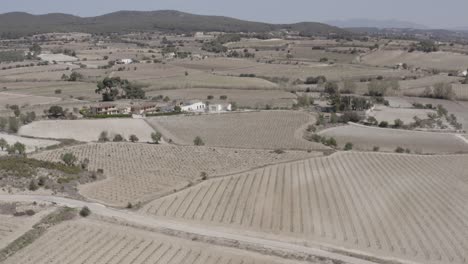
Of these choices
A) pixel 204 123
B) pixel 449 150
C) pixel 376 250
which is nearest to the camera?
pixel 376 250

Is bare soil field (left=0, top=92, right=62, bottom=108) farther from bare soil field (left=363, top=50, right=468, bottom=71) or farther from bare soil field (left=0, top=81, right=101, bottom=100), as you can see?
bare soil field (left=363, top=50, right=468, bottom=71)

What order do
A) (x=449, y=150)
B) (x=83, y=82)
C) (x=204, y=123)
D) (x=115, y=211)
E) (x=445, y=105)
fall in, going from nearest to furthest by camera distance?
1. (x=115, y=211)
2. (x=449, y=150)
3. (x=204, y=123)
4. (x=445, y=105)
5. (x=83, y=82)

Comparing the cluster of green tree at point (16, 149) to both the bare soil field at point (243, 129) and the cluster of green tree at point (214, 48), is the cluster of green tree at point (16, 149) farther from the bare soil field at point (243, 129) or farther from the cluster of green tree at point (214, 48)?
the cluster of green tree at point (214, 48)

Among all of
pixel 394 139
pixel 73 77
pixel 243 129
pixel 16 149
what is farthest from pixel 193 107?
pixel 73 77

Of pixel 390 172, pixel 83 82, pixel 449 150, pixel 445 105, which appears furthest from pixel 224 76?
pixel 390 172

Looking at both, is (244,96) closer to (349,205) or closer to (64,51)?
(349,205)

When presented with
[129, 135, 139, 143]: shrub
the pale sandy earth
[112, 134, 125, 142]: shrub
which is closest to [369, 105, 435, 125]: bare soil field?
[129, 135, 139, 143]: shrub

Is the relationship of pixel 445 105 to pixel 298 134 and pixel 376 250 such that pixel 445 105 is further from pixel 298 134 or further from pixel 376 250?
pixel 376 250
